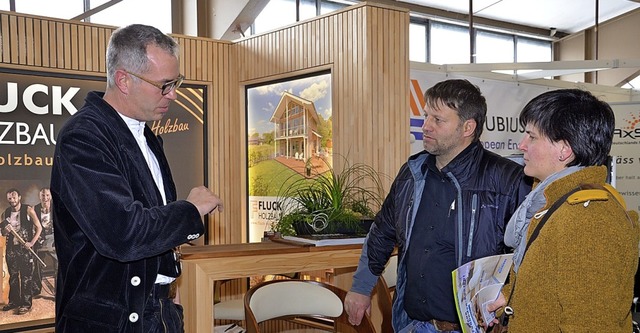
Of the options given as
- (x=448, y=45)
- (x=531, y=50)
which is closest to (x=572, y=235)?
(x=448, y=45)

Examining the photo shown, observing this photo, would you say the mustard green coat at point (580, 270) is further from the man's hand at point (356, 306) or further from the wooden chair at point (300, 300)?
the wooden chair at point (300, 300)

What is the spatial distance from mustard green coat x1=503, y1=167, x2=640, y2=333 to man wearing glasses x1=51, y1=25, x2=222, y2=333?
1.04 meters

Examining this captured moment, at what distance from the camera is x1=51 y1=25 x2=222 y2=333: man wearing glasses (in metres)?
2.22

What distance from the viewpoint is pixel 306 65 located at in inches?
264

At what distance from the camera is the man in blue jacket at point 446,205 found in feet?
9.76

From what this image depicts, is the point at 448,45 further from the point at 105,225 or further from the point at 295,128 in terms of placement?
the point at 105,225

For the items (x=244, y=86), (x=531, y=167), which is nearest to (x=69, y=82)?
(x=244, y=86)

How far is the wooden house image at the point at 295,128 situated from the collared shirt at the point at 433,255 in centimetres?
354

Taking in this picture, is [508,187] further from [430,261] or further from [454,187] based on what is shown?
[430,261]

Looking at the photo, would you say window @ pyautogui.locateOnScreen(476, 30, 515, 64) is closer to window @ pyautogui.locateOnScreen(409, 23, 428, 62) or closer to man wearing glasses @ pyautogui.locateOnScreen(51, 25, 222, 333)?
window @ pyautogui.locateOnScreen(409, 23, 428, 62)

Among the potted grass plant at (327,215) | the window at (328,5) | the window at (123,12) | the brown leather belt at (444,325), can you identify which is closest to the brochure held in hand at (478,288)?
the brown leather belt at (444,325)

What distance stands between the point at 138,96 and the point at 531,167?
131 centimetres

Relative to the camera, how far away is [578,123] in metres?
2.20

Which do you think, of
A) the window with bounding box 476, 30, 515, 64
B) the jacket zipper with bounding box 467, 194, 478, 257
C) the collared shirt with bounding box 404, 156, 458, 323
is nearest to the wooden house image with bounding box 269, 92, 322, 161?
the collared shirt with bounding box 404, 156, 458, 323
